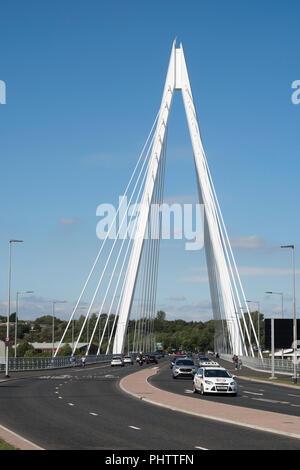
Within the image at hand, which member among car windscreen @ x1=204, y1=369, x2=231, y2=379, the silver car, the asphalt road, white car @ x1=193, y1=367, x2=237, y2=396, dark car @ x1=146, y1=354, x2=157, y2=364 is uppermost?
the asphalt road

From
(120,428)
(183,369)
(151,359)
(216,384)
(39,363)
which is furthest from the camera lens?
(151,359)

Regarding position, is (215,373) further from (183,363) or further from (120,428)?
(183,363)

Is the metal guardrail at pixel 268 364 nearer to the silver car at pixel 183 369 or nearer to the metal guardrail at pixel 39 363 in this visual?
the silver car at pixel 183 369

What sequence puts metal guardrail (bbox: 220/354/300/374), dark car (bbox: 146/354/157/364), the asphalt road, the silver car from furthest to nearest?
dark car (bbox: 146/354/157/364) → metal guardrail (bbox: 220/354/300/374) → the silver car → the asphalt road

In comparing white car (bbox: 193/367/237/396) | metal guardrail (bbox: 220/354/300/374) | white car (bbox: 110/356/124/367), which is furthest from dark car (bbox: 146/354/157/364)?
white car (bbox: 193/367/237/396)

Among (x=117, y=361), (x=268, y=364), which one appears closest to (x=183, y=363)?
(x=268, y=364)

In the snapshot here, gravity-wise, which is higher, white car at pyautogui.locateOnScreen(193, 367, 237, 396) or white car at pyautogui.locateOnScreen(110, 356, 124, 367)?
white car at pyautogui.locateOnScreen(193, 367, 237, 396)

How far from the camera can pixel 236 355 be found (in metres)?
77.6

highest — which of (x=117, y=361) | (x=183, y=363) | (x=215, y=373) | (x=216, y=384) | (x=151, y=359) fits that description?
(x=215, y=373)

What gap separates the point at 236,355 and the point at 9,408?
178 feet

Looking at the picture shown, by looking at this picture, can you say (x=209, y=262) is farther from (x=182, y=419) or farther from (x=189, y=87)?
(x=182, y=419)

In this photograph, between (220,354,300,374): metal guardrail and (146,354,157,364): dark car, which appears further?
(146,354,157,364): dark car

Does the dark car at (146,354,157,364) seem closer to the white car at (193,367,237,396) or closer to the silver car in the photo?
the silver car
